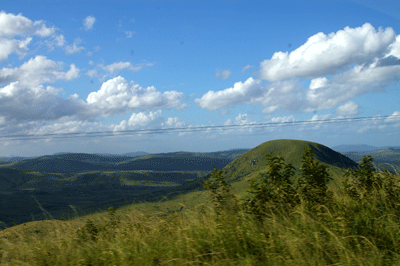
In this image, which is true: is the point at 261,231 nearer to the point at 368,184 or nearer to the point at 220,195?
the point at 220,195

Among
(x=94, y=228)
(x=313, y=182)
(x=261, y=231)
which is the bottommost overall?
(x=94, y=228)

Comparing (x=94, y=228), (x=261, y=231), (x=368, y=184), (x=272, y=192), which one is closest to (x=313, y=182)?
(x=272, y=192)

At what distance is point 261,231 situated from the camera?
5.22 metres

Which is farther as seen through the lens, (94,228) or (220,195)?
(94,228)

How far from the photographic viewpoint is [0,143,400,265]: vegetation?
4.45 metres

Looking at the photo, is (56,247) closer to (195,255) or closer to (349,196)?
(195,255)

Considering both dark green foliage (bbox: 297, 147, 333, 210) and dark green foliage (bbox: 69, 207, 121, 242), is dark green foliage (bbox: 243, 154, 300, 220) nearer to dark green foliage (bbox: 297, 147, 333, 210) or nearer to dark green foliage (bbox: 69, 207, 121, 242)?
dark green foliage (bbox: 297, 147, 333, 210)

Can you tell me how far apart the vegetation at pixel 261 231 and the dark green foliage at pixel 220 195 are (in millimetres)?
23

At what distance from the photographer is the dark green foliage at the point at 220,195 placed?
20.6 ft

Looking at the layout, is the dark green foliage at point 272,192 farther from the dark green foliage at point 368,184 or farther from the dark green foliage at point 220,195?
the dark green foliage at point 368,184

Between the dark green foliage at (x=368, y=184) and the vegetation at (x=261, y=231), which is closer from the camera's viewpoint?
the vegetation at (x=261, y=231)

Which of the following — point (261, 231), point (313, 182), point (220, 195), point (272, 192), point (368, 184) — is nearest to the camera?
point (261, 231)

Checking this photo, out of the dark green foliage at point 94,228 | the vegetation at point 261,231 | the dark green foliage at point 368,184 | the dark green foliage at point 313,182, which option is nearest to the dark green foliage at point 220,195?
the vegetation at point 261,231

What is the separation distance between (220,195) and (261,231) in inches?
62.0
